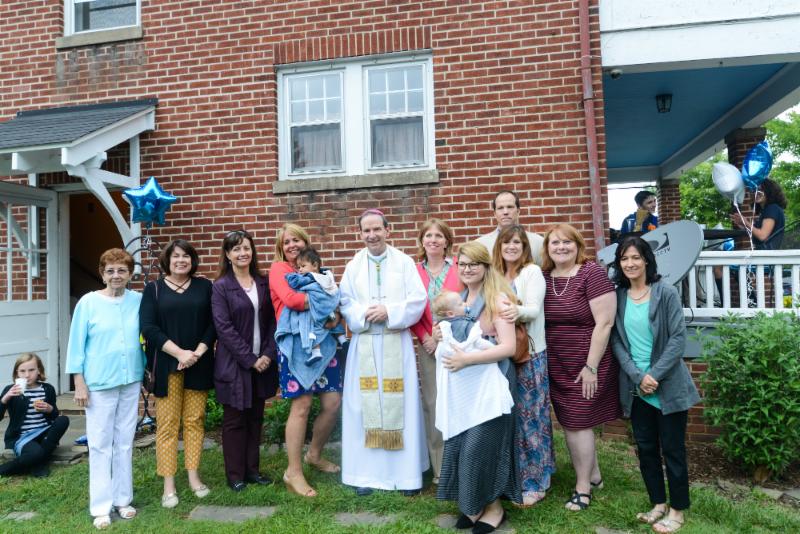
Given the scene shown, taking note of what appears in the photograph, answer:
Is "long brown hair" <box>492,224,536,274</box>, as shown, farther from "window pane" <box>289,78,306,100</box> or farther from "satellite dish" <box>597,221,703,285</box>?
"window pane" <box>289,78,306,100</box>

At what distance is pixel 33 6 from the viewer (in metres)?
6.91

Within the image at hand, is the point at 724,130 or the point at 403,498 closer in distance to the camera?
the point at 403,498

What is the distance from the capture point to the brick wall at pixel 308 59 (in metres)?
5.95

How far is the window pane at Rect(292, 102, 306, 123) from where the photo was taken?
258 inches

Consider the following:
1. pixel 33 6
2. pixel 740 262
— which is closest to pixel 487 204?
pixel 740 262

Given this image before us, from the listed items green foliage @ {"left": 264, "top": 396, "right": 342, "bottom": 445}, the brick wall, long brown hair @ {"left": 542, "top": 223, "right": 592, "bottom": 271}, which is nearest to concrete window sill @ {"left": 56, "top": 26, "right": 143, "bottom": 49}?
the brick wall

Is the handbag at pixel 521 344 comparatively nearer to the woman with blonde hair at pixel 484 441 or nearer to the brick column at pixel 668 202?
the woman with blonde hair at pixel 484 441

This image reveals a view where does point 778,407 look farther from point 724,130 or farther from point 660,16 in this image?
point 724,130

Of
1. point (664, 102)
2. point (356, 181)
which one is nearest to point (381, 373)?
point (356, 181)

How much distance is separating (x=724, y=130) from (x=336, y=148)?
21.5 ft

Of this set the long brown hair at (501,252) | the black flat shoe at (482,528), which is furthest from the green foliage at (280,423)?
the long brown hair at (501,252)

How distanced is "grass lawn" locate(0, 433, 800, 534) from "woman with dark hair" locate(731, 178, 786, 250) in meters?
3.07

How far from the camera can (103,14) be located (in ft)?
23.1

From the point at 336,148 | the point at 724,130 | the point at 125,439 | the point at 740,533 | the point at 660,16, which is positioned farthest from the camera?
the point at 724,130
